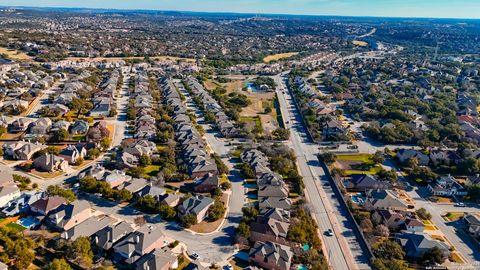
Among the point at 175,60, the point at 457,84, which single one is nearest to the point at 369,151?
the point at 457,84

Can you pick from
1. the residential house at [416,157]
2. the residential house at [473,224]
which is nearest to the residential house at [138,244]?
the residential house at [473,224]

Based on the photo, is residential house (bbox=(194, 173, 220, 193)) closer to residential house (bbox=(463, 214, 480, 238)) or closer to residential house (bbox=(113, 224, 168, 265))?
residential house (bbox=(113, 224, 168, 265))

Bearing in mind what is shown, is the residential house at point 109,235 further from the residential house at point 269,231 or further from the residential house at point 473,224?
the residential house at point 473,224

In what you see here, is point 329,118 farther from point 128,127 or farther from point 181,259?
point 181,259

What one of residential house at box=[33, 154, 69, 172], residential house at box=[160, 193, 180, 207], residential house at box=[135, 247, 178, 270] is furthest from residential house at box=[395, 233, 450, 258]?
residential house at box=[33, 154, 69, 172]

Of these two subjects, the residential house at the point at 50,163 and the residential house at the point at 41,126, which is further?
the residential house at the point at 41,126

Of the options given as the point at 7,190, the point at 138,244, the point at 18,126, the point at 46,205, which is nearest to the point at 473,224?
the point at 138,244
